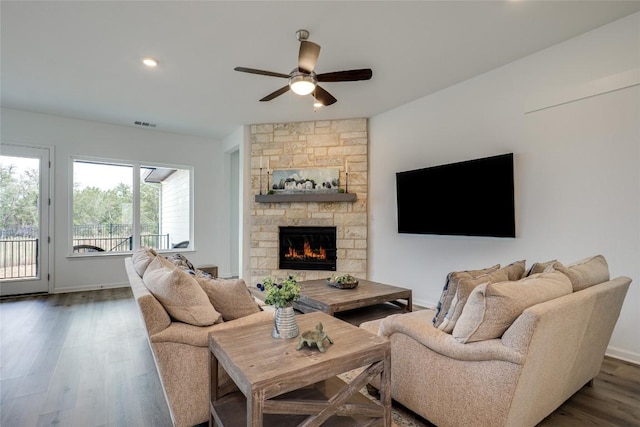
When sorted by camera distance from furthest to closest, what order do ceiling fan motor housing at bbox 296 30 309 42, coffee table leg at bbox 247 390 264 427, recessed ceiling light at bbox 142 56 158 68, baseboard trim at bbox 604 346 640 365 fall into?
recessed ceiling light at bbox 142 56 158 68
ceiling fan motor housing at bbox 296 30 309 42
baseboard trim at bbox 604 346 640 365
coffee table leg at bbox 247 390 264 427

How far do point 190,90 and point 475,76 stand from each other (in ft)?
11.7

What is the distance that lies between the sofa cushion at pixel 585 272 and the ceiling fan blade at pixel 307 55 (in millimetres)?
2246

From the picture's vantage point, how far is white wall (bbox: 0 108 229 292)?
512 centimetres

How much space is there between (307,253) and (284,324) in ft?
12.2

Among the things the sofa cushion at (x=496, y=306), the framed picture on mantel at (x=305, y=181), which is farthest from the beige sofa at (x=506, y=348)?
the framed picture on mantel at (x=305, y=181)

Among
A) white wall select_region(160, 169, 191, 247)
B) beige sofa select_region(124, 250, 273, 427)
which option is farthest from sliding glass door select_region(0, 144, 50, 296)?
beige sofa select_region(124, 250, 273, 427)

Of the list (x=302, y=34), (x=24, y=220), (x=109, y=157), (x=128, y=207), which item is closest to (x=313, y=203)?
(x=302, y=34)

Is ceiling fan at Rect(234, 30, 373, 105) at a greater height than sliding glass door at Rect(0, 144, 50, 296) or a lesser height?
greater

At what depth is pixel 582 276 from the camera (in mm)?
1948

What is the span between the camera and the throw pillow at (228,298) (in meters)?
2.06

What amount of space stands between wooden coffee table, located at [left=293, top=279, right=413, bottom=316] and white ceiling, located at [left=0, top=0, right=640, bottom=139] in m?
2.45

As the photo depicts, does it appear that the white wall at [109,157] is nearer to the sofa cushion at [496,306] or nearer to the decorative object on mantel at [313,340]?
the decorative object on mantel at [313,340]

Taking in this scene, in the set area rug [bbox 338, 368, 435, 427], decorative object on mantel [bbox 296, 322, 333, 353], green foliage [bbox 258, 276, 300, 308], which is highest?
green foliage [bbox 258, 276, 300, 308]

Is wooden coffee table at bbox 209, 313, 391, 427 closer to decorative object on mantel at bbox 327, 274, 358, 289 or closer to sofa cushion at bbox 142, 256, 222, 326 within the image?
sofa cushion at bbox 142, 256, 222, 326
